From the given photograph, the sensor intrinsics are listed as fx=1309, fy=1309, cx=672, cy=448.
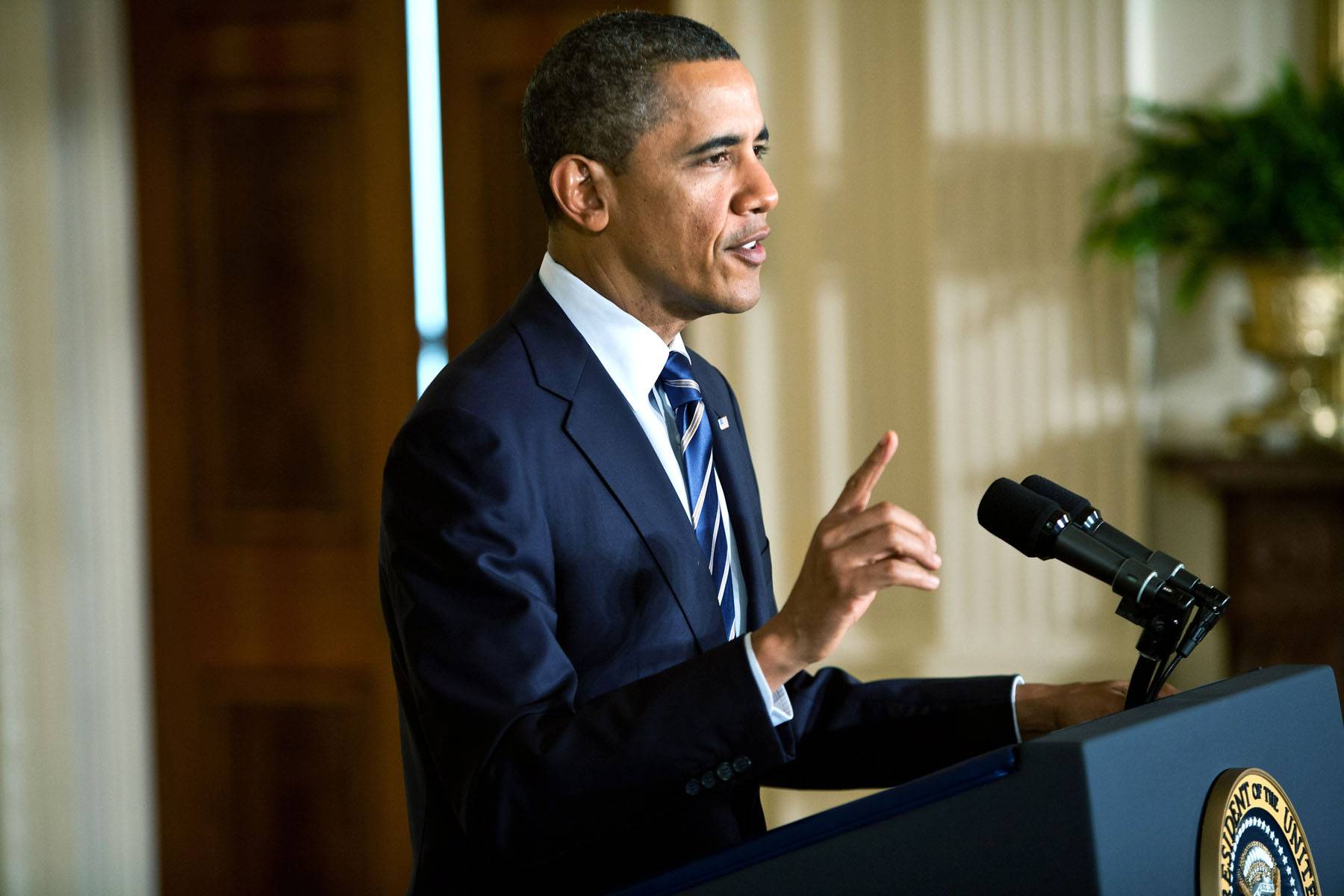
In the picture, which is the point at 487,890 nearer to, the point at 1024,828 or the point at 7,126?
the point at 1024,828

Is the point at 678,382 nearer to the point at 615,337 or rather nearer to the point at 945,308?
the point at 615,337

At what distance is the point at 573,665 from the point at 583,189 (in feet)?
1.81

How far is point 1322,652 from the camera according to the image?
3.12 metres

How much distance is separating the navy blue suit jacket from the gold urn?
6.82 ft

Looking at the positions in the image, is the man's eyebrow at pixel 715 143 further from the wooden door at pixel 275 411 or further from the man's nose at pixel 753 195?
the wooden door at pixel 275 411

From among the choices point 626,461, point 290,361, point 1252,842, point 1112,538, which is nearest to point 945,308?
point 290,361

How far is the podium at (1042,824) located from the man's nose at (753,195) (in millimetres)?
710

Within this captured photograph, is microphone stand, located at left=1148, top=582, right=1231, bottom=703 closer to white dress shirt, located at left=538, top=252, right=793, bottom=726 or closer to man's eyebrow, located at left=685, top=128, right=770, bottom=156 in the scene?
white dress shirt, located at left=538, top=252, right=793, bottom=726

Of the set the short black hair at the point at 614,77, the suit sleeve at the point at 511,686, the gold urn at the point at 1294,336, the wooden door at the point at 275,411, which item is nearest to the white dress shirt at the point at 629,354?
the short black hair at the point at 614,77

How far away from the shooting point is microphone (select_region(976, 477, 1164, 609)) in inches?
46.1

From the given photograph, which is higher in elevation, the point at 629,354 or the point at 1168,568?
the point at 629,354

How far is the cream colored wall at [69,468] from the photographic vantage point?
13.1ft

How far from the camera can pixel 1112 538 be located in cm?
122

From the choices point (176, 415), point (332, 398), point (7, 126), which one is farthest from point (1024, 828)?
point (7, 126)
